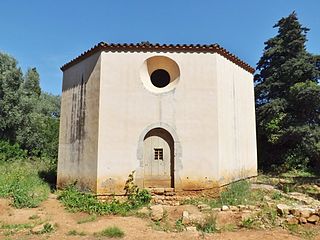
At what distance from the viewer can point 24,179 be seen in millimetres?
→ 12562

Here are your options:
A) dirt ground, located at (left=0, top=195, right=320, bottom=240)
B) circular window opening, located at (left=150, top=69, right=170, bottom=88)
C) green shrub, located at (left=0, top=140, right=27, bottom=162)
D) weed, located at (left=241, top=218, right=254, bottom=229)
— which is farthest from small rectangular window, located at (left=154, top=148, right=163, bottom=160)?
green shrub, located at (left=0, top=140, right=27, bottom=162)

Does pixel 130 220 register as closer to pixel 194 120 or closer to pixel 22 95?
pixel 194 120

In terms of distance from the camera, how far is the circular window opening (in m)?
11.4

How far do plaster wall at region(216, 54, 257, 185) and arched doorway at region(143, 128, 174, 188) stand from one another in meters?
1.86

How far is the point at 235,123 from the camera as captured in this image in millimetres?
12188

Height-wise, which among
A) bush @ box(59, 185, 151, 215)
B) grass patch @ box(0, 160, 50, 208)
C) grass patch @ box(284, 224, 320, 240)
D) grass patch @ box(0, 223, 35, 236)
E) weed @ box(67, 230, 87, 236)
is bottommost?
grass patch @ box(284, 224, 320, 240)

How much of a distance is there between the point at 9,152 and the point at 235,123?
49.0ft

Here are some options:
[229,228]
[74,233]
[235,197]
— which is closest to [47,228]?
[74,233]

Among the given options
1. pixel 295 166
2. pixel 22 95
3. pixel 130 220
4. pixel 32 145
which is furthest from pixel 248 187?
pixel 22 95

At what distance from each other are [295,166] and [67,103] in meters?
13.6

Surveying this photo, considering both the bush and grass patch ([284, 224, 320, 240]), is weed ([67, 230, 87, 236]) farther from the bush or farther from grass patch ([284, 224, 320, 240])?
grass patch ([284, 224, 320, 240])

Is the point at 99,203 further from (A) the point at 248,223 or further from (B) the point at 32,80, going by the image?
(B) the point at 32,80

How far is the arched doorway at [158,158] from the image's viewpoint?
1056 centimetres

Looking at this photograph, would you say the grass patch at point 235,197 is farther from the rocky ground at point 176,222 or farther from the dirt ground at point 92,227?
the dirt ground at point 92,227
